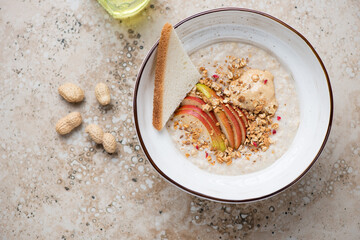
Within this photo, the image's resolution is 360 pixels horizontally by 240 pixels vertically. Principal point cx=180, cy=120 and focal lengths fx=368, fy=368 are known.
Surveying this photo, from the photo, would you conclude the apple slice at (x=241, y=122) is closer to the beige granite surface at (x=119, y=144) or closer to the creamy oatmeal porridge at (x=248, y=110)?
the creamy oatmeal porridge at (x=248, y=110)

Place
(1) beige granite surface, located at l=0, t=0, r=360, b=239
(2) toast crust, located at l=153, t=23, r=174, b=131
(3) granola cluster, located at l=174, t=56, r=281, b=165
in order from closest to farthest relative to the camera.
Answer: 1. (2) toast crust, located at l=153, t=23, r=174, b=131
2. (3) granola cluster, located at l=174, t=56, r=281, b=165
3. (1) beige granite surface, located at l=0, t=0, r=360, b=239

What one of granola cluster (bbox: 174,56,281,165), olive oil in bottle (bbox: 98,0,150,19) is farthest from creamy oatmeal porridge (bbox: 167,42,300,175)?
olive oil in bottle (bbox: 98,0,150,19)

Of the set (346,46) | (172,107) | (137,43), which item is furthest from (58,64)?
(346,46)

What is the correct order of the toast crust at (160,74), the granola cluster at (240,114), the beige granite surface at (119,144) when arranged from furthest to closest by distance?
the beige granite surface at (119,144) < the granola cluster at (240,114) < the toast crust at (160,74)

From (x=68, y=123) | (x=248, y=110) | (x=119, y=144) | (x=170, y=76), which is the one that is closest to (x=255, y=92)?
(x=248, y=110)

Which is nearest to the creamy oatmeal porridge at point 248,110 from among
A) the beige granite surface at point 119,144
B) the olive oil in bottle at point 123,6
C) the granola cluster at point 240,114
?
the granola cluster at point 240,114

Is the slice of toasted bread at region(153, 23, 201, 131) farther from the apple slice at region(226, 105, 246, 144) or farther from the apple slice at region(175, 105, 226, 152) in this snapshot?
the apple slice at region(226, 105, 246, 144)

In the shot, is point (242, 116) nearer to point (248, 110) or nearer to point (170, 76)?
point (248, 110)

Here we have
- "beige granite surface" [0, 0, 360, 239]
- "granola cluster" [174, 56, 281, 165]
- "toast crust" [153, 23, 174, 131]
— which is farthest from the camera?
"beige granite surface" [0, 0, 360, 239]
